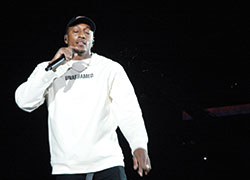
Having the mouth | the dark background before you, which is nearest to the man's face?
the mouth

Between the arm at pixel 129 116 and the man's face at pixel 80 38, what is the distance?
25 centimetres

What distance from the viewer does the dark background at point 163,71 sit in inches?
145

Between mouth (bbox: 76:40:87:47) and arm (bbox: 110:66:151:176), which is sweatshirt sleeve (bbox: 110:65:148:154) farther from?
mouth (bbox: 76:40:87:47)

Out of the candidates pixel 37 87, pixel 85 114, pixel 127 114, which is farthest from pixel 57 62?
pixel 127 114

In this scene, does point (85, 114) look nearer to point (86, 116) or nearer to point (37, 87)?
point (86, 116)

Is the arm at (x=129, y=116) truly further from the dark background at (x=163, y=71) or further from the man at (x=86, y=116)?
the dark background at (x=163, y=71)

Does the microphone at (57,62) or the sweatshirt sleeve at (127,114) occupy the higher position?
the microphone at (57,62)

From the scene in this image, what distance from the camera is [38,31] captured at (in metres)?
3.74

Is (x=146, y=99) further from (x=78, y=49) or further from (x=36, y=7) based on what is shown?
(x=78, y=49)

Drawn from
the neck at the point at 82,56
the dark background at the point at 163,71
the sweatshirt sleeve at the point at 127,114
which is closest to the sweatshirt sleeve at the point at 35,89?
the neck at the point at 82,56

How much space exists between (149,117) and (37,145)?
1650 mm

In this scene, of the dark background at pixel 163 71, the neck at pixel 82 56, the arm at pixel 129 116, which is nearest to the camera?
the arm at pixel 129 116

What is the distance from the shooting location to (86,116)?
169 centimetres

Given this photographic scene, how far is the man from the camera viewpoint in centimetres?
165
